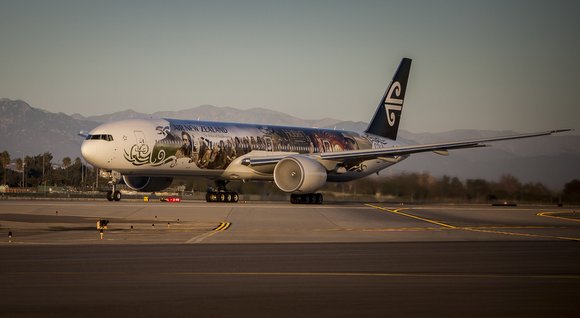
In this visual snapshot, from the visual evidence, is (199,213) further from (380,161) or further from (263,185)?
(380,161)

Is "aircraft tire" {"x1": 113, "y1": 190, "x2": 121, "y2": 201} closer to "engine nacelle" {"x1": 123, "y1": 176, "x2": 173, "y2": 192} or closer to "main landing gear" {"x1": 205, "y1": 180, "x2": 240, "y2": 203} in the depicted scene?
"engine nacelle" {"x1": 123, "y1": 176, "x2": 173, "y2": 192}

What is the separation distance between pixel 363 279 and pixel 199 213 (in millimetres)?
18987

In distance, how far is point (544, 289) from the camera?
12586 mm

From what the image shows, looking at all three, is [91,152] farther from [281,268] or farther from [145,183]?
[281,268]

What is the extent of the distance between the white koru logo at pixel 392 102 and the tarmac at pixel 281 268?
25.4 meters

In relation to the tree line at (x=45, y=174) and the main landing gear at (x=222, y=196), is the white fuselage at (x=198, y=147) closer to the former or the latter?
the main landing gear at (x=222, y=196)

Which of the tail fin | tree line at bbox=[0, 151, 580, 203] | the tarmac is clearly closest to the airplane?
tree line at bbox=[0, 151, 580, 203]

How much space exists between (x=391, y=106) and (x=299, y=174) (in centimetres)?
1422

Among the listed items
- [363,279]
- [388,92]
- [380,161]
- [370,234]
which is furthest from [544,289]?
[388,92]

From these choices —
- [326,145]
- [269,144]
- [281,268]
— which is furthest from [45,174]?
[281,268]

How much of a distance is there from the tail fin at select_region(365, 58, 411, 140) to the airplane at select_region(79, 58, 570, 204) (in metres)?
4.88

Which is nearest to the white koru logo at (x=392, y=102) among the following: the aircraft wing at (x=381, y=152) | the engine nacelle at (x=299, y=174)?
the aircraft wing at (x=381, y=152)

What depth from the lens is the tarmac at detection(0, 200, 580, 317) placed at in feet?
35.1

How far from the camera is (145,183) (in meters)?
45.5
